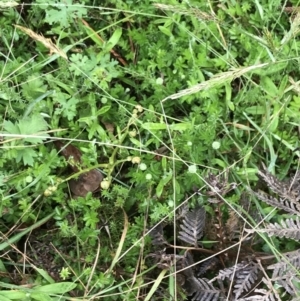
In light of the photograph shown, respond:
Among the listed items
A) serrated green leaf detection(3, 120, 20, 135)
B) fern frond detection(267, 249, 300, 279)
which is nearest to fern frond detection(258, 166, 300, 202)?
fern frond detection(267, 249, 300, 279)

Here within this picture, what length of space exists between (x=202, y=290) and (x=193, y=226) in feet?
0.67

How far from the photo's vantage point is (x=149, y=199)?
187 centimetres

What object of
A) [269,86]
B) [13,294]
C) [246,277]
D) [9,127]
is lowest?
[13,294]

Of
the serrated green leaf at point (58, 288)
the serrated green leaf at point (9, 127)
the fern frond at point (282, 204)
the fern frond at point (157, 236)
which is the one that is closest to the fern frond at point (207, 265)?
the fern frond at point (157, 236)

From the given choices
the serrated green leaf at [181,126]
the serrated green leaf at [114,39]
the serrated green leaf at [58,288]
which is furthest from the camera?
the serrated green leaf at [114,39]

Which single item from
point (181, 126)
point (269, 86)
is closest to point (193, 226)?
point (181, 126)

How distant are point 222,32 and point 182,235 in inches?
30.4

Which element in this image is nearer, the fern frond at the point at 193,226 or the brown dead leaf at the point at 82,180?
the fern frond at the point at 193,226

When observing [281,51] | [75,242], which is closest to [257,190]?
[281,51]

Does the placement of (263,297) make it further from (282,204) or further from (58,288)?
(58,288)

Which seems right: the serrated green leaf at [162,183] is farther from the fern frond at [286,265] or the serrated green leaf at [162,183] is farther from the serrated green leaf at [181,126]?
the fern frond at [286,265]

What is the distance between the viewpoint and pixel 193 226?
180 centimetres

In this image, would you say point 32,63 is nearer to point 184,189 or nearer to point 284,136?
point 184,189

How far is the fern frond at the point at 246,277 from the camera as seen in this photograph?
5.65 ft
